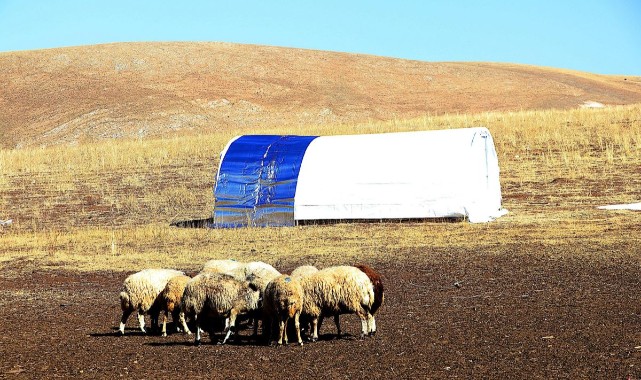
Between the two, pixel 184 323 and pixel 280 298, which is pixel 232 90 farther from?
pixel 280 298

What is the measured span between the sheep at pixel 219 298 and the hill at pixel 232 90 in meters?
51.1

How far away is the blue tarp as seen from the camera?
27734 millimetres

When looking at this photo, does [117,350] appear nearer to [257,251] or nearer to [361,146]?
[257,251]

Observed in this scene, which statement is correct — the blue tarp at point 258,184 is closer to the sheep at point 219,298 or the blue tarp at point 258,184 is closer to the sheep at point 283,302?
the sheep at point 219,298

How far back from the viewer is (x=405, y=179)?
27.4m

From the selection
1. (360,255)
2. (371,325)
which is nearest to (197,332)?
(371,325)

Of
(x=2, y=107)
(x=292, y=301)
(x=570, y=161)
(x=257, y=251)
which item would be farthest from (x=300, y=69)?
(x=292, y=301)

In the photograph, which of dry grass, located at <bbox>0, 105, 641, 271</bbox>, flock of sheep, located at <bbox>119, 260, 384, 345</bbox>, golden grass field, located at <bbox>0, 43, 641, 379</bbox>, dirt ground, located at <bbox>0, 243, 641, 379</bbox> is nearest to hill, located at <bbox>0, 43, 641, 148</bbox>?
golden grass field, located at <bbox>0, 43, 641, 379</bbox>

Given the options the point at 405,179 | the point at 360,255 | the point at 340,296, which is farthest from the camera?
the point at 405,179

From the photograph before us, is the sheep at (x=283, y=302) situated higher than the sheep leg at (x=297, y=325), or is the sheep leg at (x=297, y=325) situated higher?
the sheep at (x=283, y=302)

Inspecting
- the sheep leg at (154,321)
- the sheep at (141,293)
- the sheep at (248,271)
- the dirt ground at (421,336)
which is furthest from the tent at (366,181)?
the sheep at (141,293)

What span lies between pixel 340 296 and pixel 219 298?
168cm

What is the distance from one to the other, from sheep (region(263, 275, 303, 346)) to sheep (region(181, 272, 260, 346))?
31 cm

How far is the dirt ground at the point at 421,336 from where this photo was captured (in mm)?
10727
